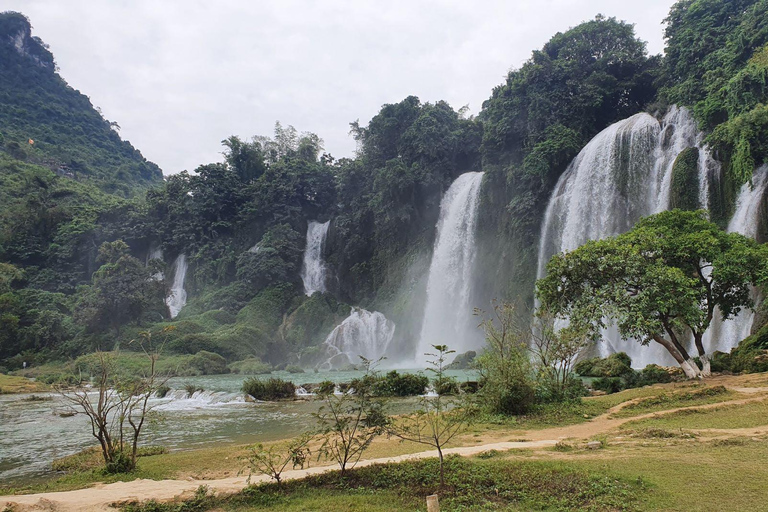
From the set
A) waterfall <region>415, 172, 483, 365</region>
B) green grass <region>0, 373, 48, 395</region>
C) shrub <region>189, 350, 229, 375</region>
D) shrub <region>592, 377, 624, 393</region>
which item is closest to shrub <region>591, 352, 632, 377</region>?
shrub <region>592, 377, 624, 393</region>

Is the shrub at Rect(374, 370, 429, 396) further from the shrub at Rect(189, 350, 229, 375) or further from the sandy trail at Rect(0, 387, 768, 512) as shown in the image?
the shrub at Rect(189, 350, 229, 375)

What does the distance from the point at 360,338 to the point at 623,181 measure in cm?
2352

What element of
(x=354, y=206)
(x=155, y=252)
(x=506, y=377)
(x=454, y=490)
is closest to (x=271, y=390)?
(x=506, y=377)

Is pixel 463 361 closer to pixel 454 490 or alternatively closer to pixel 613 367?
pixel 613 367

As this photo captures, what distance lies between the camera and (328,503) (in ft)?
19.0

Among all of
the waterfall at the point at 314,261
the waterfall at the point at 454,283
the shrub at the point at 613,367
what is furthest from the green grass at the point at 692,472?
the waterfall at the point at 314,261

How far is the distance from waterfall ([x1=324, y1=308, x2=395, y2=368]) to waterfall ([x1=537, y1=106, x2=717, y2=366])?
1687 centimetres

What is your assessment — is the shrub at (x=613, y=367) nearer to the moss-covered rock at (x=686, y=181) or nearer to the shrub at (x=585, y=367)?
the shrub at (x=585, y=367)

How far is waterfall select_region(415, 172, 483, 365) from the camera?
1405 inches

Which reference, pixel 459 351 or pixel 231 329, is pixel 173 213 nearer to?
pixel 231 329

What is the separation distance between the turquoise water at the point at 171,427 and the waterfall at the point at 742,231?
13270mm

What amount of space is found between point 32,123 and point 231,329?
2628 inches

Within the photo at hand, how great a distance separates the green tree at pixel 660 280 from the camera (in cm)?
1367

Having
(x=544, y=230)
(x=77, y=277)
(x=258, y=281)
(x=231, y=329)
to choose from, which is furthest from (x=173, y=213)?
(x=544, y=230)
